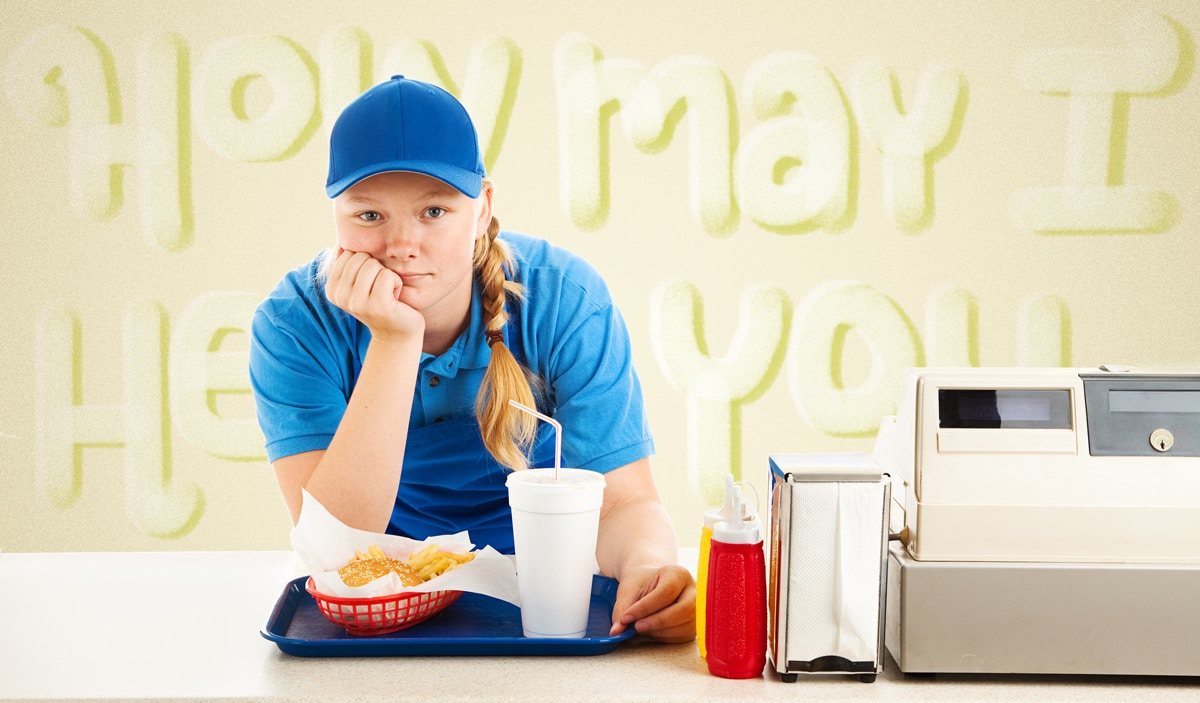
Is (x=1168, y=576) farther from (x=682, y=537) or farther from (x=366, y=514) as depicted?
(x=682, y=537)

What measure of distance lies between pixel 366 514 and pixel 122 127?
2.65 meters

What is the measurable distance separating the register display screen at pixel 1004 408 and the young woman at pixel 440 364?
14.0 inches

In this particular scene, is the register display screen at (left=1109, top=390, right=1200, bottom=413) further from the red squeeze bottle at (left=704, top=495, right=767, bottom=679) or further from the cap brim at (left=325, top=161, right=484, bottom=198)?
the cap brim at (left=325, top=161, right=484, bottom=198)

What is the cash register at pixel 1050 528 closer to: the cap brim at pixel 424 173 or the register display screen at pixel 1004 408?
the register display screen at pixel 1004 408

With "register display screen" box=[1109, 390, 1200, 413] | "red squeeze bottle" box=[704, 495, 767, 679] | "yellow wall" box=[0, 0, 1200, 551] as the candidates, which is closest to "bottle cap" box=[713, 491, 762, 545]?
"red squeeze bottle" box=[704, 495, 767, 679]

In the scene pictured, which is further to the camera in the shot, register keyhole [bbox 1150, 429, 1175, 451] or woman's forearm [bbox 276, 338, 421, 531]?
woman's forearm [bbox 276, 338, 421, 531]

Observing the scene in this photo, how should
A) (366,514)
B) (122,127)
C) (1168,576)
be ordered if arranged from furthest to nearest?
(122,127) → (366,514) → (1168,576)

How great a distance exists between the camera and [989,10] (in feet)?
11.8

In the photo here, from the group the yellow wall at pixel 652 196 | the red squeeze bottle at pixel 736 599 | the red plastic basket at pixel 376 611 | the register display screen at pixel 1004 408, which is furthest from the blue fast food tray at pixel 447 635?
the yellow wall at pixel 652 196

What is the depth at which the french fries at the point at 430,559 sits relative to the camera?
47.6 inches

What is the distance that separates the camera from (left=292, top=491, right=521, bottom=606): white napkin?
1.15m

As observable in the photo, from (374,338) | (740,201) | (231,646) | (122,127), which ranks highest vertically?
(122,127)

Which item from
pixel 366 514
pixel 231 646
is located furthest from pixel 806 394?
pixel 231 646

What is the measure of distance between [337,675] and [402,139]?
68 cm
